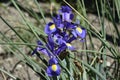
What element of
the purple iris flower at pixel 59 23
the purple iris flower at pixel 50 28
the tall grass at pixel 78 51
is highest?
the purple iris flower at pixel 59 23

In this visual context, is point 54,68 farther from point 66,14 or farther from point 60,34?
point 66,14

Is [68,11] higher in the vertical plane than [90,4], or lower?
higher

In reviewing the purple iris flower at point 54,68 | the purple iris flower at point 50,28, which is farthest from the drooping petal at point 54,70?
the purple iris flower at point 50,28

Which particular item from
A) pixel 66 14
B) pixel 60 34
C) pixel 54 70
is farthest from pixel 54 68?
pixel 66 14

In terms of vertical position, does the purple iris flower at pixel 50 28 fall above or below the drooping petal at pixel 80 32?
above

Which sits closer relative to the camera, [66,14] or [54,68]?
[54,68]

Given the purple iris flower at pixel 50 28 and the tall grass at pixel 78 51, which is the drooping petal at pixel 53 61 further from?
the purple iris flower at pixel 50 28

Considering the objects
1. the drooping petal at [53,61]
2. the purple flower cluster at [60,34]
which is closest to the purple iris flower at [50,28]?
the purple flower cluster at [60,34]

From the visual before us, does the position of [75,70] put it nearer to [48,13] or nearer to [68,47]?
[68,47]

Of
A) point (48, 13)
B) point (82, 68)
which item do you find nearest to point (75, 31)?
point (82, 68)

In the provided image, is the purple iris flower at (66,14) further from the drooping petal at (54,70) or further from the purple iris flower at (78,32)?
the drooping petal at (54,70)

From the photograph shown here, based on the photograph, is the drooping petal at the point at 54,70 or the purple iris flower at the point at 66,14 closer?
the drooping petal at the point at 54,70
